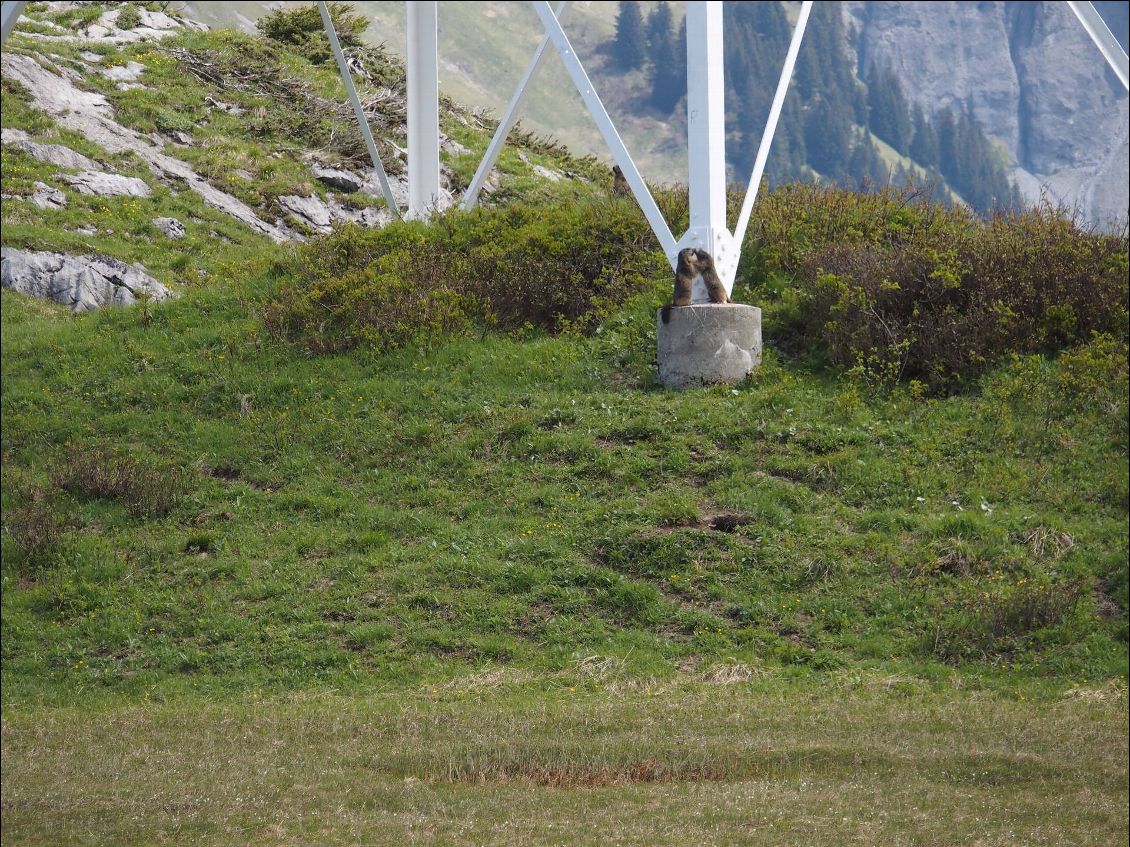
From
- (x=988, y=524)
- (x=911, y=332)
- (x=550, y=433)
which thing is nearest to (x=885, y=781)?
(x=988, y=524)

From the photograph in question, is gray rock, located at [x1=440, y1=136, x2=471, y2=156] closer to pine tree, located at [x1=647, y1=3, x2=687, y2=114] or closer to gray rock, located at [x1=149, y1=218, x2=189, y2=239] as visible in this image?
gray rock, located at [x1=149, y1=218, x2=189, y2=239]

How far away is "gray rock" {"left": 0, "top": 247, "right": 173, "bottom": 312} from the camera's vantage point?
1767 cm

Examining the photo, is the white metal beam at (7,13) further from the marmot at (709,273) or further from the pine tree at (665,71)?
the pine tree at (665,71)

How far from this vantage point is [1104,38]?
13.6 meters

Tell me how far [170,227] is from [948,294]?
43.0 feet

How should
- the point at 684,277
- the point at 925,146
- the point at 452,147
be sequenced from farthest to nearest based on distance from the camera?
the point at 925,146 < the point at 452,147 < the point at 684,277

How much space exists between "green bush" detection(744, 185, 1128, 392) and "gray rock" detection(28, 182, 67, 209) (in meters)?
11.9

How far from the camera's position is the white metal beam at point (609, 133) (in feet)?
44.6

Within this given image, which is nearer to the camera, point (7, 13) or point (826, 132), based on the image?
point (7, 13)

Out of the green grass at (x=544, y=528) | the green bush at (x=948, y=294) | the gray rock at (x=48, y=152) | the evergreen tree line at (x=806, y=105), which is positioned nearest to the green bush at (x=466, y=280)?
the green grass at (x=544, y=528)

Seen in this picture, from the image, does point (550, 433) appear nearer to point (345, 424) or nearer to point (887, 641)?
point (345, 424)

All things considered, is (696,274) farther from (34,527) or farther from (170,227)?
(170,227)

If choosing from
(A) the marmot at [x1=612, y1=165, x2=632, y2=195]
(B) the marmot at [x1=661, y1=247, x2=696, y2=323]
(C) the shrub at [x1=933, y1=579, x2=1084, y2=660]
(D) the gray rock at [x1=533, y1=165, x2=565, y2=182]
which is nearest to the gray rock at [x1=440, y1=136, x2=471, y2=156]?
(D) the gray rock at [x1=533, y1=165, x2=565, y2=182]

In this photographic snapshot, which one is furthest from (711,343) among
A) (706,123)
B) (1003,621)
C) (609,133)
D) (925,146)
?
(925,146)
